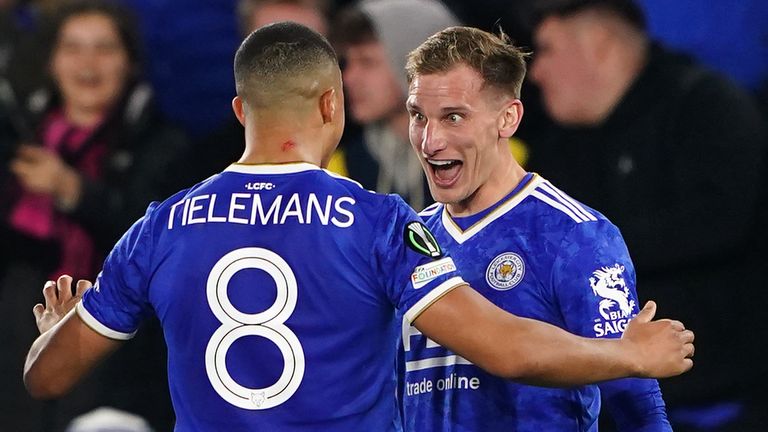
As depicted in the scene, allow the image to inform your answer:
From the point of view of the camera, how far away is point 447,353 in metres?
3.66

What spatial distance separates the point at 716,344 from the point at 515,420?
2.18 metres

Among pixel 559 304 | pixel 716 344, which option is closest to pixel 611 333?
pixel 559 304

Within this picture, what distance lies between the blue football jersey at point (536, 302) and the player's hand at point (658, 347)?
0.23 meters

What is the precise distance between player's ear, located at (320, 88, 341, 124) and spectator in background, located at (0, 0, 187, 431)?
2886 mm

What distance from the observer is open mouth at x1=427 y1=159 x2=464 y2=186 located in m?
3.79

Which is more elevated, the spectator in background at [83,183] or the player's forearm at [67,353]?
the spectator in background at [83,183]

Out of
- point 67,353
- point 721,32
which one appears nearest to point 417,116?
point 67,353

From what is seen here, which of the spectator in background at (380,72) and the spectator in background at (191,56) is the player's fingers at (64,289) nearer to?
the spectator in background at (380,72)

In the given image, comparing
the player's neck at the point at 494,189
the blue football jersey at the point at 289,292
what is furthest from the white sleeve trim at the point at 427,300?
the player's neck at the point at 494,189

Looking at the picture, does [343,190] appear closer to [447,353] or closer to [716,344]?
[447,353]

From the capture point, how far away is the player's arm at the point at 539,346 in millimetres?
3025

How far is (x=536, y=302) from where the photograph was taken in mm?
3535

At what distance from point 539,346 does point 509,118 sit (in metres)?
0.97

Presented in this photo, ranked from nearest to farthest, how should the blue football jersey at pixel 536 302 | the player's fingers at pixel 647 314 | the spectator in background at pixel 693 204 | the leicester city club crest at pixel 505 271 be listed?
the player's fingers at pixel 647 314 → the blue football jersey at pixel 536 302 → the leicester city club crest at pixel 505 271 → the spectator in background at pixel 693 204
